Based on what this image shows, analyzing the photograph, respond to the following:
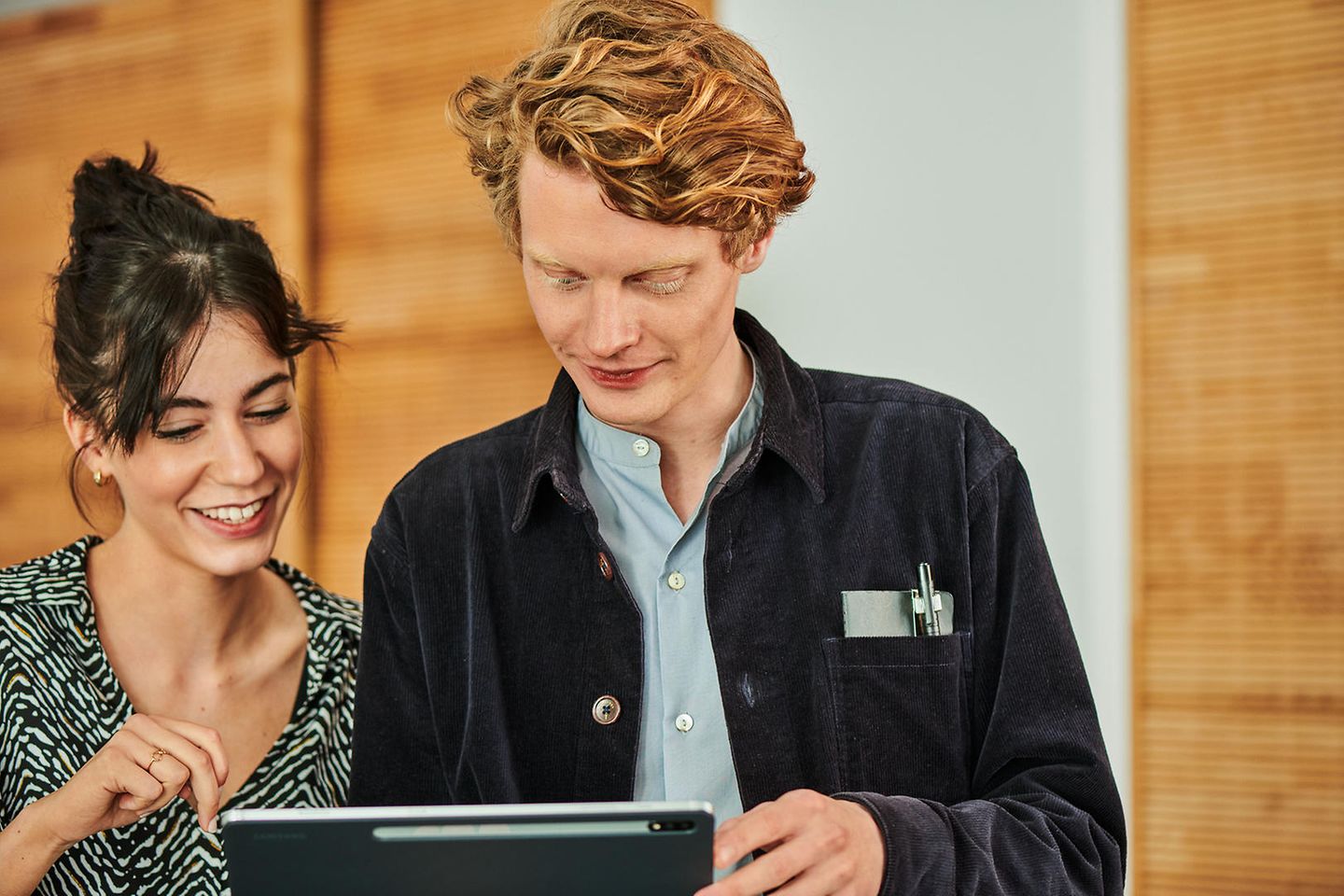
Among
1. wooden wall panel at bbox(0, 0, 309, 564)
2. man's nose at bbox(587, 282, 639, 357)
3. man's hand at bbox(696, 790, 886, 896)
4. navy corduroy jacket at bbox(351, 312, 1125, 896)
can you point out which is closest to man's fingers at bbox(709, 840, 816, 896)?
man's hand at bbox(696, 790, 886, 896)

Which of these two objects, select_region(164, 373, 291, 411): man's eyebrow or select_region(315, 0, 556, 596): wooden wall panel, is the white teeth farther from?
select_region(315, 0, 556, 596): wooden wall panel

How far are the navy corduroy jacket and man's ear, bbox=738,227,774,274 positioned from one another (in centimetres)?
15

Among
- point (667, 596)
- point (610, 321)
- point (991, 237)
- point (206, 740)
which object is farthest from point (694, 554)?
point (991, 237)

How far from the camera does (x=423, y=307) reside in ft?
10.5

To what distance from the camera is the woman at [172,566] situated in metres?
1.74

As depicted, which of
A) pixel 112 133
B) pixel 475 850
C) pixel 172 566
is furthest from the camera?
pixel 112 133

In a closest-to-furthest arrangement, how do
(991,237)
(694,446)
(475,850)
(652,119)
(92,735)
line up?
(475,850)
(652,119)
(694,446)
(92,735)
(991,237)

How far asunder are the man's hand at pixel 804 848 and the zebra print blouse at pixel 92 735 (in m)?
0.96

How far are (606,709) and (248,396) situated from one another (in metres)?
0.73

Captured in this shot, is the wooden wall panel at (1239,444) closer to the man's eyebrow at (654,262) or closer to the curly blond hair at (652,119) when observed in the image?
the curly blond hair at (652,119)

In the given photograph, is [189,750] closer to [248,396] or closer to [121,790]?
[121,790]

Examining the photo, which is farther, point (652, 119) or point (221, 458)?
point (221, 458)

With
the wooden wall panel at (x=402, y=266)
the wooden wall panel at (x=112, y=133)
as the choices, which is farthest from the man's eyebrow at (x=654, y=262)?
the wooden wall panel at (x=112, y=133)

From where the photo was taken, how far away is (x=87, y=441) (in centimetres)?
185
